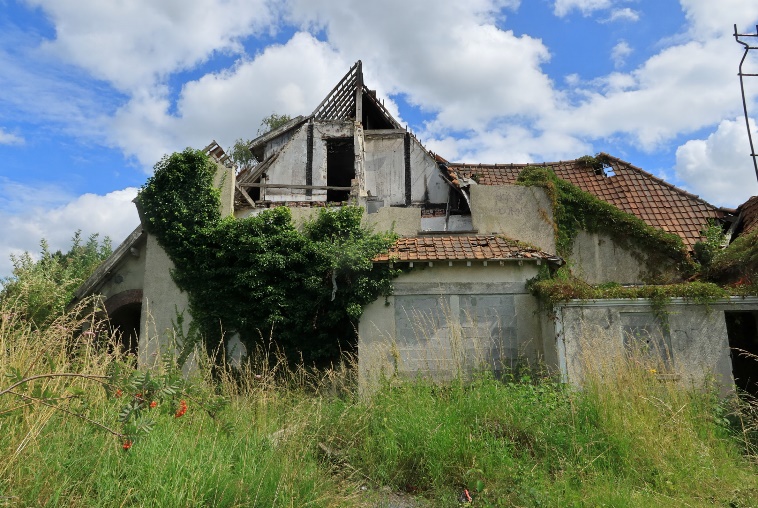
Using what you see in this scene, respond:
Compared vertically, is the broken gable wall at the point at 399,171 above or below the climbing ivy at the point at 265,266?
above

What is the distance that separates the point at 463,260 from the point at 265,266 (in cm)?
492

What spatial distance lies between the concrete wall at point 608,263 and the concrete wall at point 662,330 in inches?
159

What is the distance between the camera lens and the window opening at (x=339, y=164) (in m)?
20.6

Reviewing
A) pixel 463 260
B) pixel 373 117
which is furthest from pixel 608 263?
pixel 373 117

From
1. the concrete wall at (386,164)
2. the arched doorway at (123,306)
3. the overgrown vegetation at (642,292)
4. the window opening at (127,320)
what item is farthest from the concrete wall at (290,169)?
the overgrown vegetation at (642,292)

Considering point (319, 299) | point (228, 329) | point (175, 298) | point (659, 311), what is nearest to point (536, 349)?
point (659, 311)

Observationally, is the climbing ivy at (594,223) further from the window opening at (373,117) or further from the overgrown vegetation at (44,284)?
the overgrown vegetation at (44,284)

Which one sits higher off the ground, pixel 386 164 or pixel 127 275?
pixel 386 164

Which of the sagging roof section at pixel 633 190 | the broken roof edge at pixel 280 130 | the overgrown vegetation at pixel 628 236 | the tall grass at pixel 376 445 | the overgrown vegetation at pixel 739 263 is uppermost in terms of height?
the broken roof edge at pixel 280 130

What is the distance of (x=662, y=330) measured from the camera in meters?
10.5

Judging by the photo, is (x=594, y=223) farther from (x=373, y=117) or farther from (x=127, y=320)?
(x=127, y=320)

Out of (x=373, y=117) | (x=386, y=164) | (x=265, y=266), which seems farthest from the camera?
(x=373, y=117)

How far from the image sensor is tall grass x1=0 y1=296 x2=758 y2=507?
4.16 m

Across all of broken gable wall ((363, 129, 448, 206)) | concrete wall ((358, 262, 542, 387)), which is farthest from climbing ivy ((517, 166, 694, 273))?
broken gable wall ((363, 129, 448, 206))
